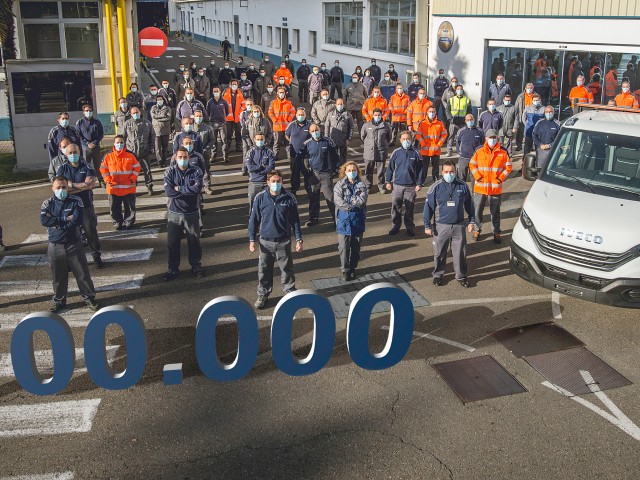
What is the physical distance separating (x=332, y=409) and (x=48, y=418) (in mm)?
2979

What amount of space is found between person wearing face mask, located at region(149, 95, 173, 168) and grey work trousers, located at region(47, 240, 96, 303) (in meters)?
8.54

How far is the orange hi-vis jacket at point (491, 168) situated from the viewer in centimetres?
1276

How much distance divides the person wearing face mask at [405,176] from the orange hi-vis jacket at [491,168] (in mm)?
1039

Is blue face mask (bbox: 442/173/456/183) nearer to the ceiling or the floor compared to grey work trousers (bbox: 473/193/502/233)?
nearer to the ceiling

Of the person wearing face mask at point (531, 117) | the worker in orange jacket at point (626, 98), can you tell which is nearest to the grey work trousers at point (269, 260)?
the person wearing face mask at point (531, 117)

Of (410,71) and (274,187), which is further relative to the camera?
(410,71)

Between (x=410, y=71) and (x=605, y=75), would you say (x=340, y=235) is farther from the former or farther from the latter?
(x=410, y=71)

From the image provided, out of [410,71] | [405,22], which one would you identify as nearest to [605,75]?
[410,71]

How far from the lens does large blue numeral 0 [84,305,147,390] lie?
7285 mm

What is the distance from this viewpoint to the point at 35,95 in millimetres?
18672

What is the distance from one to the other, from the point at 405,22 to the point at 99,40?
12.2 metres

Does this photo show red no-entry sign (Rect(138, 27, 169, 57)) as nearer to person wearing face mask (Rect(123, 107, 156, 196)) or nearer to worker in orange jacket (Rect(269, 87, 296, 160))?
worker in orange jacket (Rect(269, 87, 296, 160))

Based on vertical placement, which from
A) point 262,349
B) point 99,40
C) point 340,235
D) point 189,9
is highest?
point 189,9

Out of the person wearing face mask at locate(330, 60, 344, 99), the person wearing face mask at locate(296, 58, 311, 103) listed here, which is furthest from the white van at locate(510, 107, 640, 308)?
the person wearing face mask at locate(296, 58, 311, 103)
